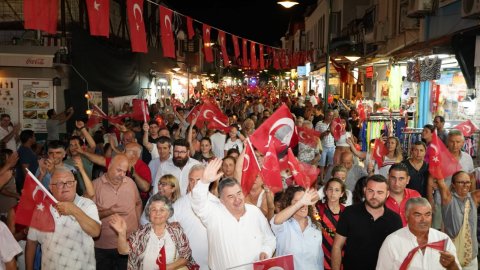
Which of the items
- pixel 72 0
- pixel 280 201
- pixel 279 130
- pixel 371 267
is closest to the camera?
pixel 371 267

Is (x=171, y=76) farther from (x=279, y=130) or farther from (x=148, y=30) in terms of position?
(x=279, y=130)

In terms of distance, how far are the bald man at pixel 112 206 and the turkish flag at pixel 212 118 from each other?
5598 mm

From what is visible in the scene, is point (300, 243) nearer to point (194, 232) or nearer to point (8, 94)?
point (194, 232)

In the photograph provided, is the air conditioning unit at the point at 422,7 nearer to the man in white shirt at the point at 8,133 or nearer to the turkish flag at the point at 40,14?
the turkish flag at the point at 40,14

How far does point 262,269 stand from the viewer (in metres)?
4.48

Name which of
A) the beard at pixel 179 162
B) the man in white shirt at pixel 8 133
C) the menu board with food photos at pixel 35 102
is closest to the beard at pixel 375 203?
the beard at pixel 179 162

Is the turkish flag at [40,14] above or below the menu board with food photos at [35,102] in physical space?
above

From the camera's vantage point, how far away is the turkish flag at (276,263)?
446 cm

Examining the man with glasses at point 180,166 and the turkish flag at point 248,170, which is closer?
the turkish flag at point 248,170

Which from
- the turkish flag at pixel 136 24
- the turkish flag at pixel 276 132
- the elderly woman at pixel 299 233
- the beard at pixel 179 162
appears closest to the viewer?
the elderly woman at pixel 299 233

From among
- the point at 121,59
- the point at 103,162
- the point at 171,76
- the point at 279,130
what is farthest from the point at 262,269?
the point at 171,76

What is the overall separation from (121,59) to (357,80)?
35.8ft

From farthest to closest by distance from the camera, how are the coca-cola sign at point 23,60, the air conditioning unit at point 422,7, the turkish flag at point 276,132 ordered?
the coca-cola sign at point 23,60 → the air conditioning unit at point 422,7 → the turkish flag at point 276,132

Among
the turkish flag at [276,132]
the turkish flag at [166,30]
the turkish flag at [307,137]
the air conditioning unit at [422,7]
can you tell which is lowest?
the turkish flag at [307,137]
